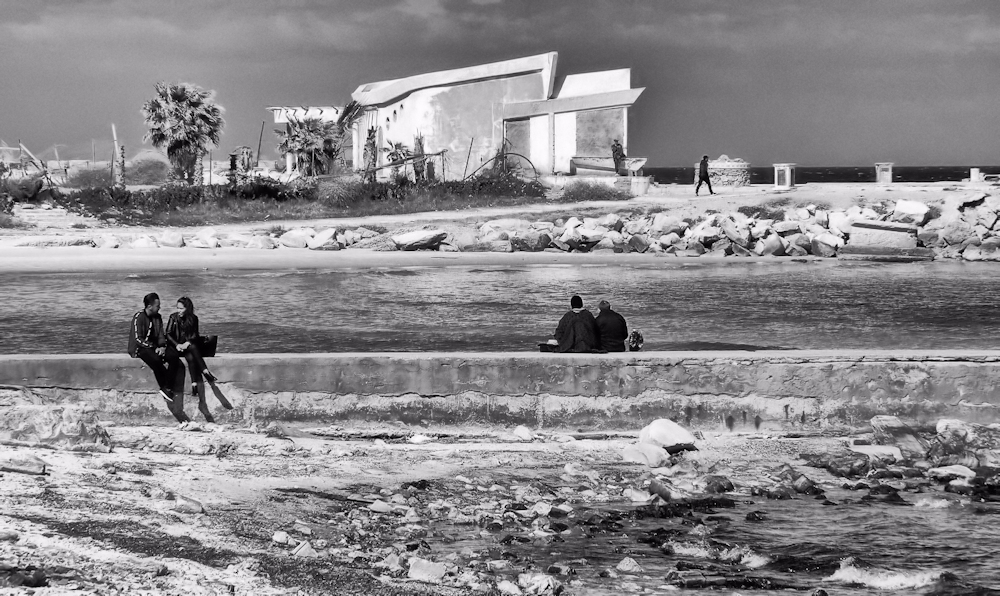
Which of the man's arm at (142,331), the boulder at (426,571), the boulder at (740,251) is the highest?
the boulder at (740,251)

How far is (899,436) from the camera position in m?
8.87

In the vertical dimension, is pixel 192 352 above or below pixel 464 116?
below

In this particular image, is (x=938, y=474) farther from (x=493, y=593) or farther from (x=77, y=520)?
(x=77, y=520)

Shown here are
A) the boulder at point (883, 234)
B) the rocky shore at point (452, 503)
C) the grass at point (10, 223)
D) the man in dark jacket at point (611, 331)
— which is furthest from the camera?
the boulder at point (883, 234)

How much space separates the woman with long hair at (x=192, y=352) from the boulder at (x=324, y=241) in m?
17.5

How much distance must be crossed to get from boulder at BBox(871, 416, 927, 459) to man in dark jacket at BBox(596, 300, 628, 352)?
7.76ft

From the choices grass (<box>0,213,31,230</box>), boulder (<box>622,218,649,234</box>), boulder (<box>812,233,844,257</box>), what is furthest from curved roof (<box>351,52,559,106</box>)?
grass (<box>0,213,31,230</box>)

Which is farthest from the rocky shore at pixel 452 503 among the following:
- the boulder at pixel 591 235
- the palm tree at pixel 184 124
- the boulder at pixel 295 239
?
the palm tree at pixel 184 124

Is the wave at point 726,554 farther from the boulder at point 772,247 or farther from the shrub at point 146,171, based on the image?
the shrub at point 146,171

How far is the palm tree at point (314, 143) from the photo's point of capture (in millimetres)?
38719

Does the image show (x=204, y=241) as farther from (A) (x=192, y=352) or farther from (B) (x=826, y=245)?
(A) (x=192, y=352)

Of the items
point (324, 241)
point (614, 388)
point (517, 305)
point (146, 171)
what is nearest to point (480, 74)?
point (324, 241)

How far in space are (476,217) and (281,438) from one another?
22.0m

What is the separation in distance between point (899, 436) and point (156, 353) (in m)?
6.13
